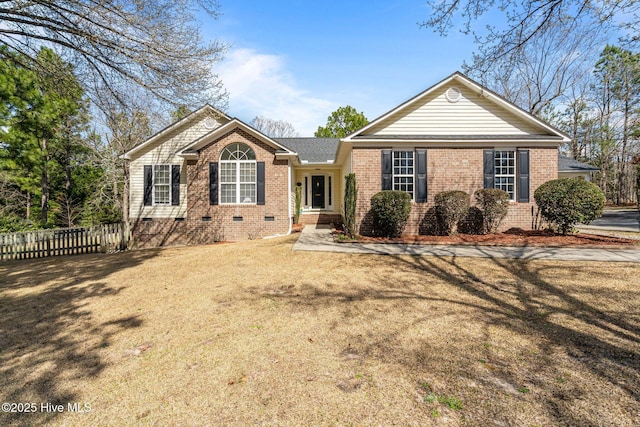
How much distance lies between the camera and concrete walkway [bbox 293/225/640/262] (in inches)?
285

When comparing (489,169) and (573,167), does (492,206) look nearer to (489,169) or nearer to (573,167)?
(489,169)

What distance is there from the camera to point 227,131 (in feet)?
41.0

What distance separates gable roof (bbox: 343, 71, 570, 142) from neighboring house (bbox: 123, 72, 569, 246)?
0.04m

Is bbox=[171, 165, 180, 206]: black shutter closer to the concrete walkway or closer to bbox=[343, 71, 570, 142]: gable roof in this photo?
the concrete walkway

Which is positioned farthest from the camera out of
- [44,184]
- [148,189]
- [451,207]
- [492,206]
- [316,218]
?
[44,184]

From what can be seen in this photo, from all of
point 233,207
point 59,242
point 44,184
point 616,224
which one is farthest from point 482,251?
point 44,184

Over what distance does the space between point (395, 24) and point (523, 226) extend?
8.69m

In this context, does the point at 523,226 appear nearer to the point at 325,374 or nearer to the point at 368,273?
the point at 368,273

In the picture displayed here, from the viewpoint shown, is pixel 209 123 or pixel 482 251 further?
pixel 209 123

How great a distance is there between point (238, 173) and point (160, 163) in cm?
396

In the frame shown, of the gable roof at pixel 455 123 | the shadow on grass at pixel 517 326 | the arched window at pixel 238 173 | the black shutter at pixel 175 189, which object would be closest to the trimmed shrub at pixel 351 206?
the gable roof at pixel 455 123

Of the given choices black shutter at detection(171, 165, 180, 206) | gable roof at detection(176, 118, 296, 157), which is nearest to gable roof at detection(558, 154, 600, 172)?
gable roof at detection(176, 118, 296, 157)

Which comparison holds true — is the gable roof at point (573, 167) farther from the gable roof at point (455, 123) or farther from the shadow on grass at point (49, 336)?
the shadow on grass at point (49, 336)

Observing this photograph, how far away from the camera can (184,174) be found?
13.2m
